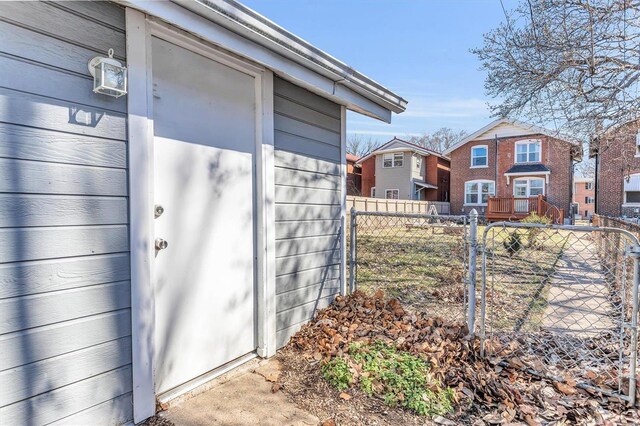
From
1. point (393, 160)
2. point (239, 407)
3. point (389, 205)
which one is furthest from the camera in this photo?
point (393, 160)

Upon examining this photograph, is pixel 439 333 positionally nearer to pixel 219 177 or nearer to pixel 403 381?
pixel 403 381

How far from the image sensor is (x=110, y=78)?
67.9 inches

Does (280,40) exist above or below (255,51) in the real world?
above

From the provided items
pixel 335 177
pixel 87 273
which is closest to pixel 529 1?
pixel 335 177

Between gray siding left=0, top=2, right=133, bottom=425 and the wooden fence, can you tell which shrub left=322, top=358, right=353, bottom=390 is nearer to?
gray siding left=0, top=2, right=133, bottom=425

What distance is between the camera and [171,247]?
2162 mm

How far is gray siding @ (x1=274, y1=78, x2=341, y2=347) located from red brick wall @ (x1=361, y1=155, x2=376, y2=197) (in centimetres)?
2258

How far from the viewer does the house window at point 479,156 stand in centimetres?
2105

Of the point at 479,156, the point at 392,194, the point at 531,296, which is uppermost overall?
the point at 479,156

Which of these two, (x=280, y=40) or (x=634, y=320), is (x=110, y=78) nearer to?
(x=280, y=40)

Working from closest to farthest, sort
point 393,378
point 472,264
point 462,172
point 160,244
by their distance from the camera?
point 160,244
point 393,378
point 472,264
point 462,172

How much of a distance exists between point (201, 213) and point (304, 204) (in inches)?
42.3

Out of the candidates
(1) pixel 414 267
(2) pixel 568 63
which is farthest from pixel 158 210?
(2) pixel 568 63

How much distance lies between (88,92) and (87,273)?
90cm
